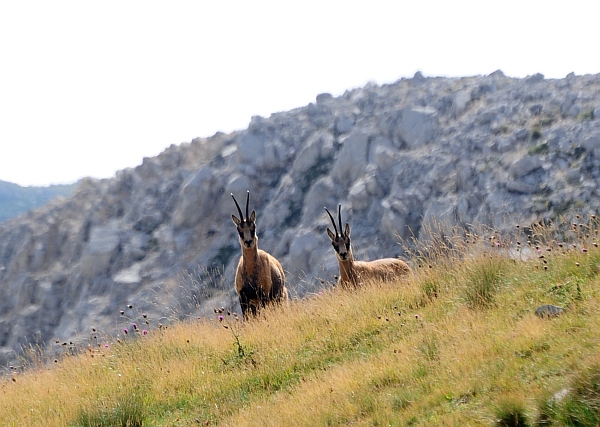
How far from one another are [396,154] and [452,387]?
161 feet

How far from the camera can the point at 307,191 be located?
194 feet

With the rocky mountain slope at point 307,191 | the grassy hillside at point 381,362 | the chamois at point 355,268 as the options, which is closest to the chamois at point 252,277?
the grassy hillside at point 381,362

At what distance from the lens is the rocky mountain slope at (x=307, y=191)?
1784 inches

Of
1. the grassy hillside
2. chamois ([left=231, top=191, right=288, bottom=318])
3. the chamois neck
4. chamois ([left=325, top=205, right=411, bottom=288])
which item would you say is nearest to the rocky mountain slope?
chamois ([left=325, top=205, right=411, bottom=288])

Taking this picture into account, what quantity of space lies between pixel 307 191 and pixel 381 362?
168 ft

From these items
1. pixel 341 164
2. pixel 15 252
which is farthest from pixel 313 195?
pixel 15 252

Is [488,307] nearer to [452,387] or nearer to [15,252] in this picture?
[452,387]

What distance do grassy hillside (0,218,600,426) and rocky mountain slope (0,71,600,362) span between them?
29.7 meters

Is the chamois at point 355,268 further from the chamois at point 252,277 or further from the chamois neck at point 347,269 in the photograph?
the chamois at point 252,277

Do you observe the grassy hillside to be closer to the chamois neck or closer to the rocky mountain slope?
the chamois neck

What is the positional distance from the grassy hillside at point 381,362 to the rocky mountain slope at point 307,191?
29.7m

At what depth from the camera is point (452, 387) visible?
6.68 m

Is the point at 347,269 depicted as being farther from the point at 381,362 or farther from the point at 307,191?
the point at 307,191

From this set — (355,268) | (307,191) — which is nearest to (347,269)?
(355,268)
